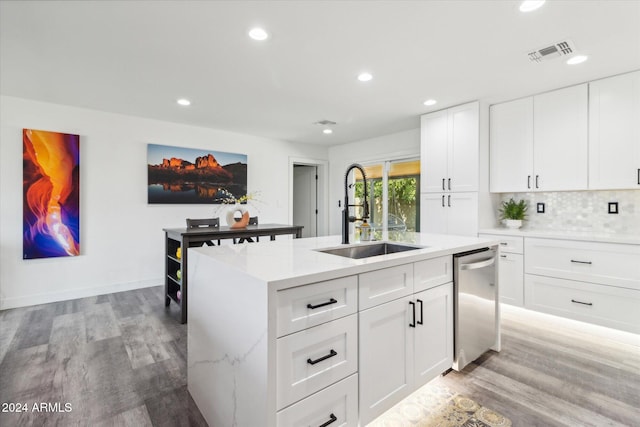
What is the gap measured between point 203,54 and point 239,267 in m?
2.03

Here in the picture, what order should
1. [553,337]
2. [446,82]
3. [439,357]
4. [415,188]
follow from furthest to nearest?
1. [415,188]
2. [446,82]
3. [553,337]
4. [439,357]

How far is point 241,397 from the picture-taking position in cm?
121

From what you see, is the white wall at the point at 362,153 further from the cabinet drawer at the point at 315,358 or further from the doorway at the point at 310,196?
the cabinet drawer at the point at 315,358

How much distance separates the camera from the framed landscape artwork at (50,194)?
3.45 m

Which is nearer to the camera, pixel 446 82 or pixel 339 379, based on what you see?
pixel 339 379

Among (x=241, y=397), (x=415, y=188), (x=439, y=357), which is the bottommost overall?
(x=439, y=357)

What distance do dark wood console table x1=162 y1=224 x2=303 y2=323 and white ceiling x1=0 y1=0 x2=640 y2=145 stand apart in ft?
4.93

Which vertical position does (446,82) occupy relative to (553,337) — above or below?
above

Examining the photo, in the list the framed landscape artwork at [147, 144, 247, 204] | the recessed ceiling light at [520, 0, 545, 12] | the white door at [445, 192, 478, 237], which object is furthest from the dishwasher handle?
the framed landscape artwork at [147, 144, 247, 204]

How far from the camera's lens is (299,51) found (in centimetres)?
242

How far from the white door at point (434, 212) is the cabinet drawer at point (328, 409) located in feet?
9.95

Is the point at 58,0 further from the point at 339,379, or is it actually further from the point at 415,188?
the point at 415,188

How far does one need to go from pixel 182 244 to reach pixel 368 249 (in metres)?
1.80

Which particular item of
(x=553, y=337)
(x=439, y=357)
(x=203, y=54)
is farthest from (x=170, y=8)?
(x=553, y=337)
